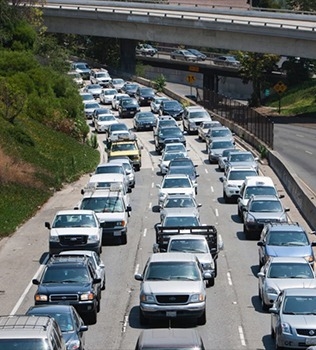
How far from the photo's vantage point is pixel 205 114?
75.6 m

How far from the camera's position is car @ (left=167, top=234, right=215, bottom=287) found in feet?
103

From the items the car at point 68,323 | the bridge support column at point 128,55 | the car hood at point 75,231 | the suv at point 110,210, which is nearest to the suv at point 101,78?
the bridge support column at point 128,55

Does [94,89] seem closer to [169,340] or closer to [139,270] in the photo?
[139,270]

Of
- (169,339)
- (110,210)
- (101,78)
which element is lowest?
(101,78)

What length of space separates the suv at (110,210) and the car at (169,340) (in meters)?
18.7

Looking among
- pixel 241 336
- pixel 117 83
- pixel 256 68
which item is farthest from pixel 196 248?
pixel 256 68

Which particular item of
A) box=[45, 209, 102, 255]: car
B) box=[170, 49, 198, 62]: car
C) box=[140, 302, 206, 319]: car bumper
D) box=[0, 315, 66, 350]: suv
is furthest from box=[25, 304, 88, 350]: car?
box=[170, 49, 198, 62]: car

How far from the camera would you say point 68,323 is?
22.7m

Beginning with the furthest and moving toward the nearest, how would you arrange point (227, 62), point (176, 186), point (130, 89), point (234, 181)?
point (227, 62), point (130, 89), point (234, 181), point (176, 186)

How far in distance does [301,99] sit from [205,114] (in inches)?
1128

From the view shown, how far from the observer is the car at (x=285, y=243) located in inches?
1276

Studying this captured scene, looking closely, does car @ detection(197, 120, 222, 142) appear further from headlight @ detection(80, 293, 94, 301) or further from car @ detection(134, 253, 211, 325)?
headlight @ detection(80, 293, 94, 301)

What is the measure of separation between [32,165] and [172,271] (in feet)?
89.4

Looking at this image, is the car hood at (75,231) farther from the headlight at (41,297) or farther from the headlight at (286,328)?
the headlight at (286,328)
